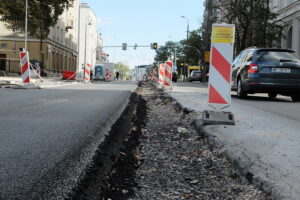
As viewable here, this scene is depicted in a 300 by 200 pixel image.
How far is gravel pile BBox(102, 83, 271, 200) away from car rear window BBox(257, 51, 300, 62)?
8.04 meters

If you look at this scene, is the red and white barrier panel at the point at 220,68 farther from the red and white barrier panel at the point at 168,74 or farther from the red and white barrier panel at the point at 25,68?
the red and white barrier panel at the point at 25,68

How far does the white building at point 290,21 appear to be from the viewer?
32.2 meters

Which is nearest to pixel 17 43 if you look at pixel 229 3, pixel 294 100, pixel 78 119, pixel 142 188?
pixel 229 3

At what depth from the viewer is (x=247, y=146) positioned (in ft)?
12.7

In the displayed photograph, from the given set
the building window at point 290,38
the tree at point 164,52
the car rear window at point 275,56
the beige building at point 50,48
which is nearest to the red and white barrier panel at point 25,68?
the car rear window at point 275,56

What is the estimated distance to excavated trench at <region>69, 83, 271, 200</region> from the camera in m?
2.77

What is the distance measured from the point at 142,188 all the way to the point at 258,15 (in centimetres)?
3290

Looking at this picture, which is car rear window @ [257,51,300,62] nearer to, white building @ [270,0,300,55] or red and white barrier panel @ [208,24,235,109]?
red and white barrier panel @ [208,24,235,109]

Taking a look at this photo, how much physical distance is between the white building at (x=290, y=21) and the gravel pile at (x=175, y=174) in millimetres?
29754

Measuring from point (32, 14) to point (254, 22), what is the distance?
1939 centimetres

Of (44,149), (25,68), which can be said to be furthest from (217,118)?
(25,68)

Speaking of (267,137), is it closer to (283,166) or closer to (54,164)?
(283,166)

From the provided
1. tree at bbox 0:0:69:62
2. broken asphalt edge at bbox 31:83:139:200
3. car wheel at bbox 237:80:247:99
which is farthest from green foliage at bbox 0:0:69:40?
broken asphalt edge at bbox 31:83:139:200

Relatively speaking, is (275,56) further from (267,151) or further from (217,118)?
(267,151)
